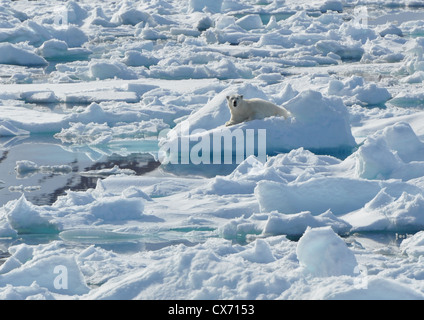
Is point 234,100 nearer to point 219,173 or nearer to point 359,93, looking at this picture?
point 219,173

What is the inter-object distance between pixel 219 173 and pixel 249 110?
4.56 feet

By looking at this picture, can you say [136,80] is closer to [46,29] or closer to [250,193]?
[46,29]

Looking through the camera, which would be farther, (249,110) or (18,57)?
(18,57)

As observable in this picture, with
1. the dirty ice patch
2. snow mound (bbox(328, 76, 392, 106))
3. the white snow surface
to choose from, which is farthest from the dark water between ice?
the dirty ice patch

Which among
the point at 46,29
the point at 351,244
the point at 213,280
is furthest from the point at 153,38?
the point at 213,280

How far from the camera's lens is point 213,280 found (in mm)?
4297

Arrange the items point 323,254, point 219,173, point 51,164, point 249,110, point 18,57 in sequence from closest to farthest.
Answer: point 323,254 < point 219,173 < point 51,164 < point 249,110 < point 18,57

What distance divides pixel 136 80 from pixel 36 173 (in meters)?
5.99

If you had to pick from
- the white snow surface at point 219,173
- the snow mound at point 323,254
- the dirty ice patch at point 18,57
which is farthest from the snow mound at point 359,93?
the snow mound at point 323,254

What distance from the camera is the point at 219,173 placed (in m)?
8.31

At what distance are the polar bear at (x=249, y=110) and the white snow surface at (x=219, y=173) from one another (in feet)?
0.61

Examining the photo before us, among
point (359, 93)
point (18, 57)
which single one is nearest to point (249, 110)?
point (359, 93)

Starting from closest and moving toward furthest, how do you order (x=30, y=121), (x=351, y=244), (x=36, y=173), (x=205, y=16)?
(x=351, y=244)
(x=36, y=173)
(x=30, y=121)
(x=205, y=16)

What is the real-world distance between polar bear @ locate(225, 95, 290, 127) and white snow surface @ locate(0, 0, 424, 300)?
0.19 m
